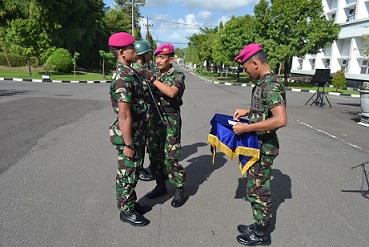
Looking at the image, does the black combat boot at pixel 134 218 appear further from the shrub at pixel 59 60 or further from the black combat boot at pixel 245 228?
the shrub at pixel 59 60

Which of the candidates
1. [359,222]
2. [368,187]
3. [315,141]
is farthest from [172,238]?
[315,141]

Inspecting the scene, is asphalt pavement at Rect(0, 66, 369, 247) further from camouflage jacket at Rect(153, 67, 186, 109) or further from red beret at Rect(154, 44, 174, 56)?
red beret at Rect(154, 44, 174, 56)

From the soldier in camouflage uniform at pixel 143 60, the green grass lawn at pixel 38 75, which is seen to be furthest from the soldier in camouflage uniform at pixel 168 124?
the green grass lawn at pixel 38 75

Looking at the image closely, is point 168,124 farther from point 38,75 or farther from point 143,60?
point 38,75

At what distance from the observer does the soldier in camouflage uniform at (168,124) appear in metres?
2.92

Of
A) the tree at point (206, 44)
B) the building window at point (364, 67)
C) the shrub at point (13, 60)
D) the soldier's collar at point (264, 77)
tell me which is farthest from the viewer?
the tree at point (206, 44)

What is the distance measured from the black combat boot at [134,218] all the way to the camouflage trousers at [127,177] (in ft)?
0.17

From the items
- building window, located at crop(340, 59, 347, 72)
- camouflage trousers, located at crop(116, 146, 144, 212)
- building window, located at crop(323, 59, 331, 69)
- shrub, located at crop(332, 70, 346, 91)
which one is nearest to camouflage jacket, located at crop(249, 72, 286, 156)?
camouflage trousers, located at crop(116, 146, 144, 212)

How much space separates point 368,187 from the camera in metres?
3.75

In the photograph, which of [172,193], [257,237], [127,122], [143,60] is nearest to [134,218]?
[172,193]

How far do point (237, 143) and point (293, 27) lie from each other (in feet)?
70.7

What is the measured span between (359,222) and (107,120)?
20.7 ft

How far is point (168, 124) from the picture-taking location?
3027 mm

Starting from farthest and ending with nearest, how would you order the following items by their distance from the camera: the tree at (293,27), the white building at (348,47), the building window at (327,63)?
1. the building window at (327,63)
2. the white building at (348,47)
3. the tree at (293,27)
